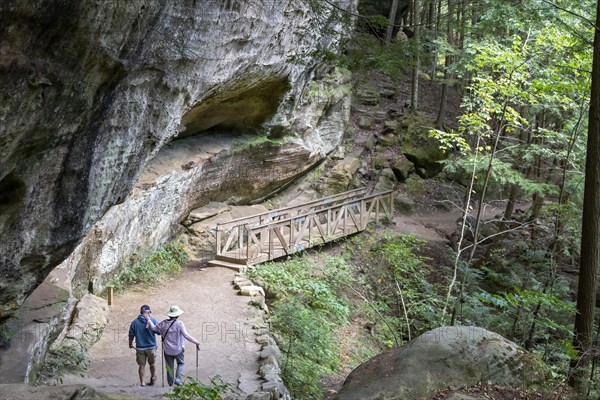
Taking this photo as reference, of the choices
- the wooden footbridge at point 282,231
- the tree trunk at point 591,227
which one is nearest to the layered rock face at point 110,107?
the wooden footbridge at point 282,231

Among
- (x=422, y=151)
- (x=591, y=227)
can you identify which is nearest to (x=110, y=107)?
(x=591, y=227)

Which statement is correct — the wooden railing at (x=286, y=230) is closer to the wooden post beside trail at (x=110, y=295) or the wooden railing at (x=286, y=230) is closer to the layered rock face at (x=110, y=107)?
the layered rock face at (x=110, y=107)

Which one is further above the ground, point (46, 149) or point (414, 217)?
point (46, 149)

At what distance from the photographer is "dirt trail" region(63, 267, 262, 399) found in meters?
7.78

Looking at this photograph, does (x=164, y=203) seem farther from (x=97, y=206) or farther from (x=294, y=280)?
(x=97, y=206)

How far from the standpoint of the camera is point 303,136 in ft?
59.4

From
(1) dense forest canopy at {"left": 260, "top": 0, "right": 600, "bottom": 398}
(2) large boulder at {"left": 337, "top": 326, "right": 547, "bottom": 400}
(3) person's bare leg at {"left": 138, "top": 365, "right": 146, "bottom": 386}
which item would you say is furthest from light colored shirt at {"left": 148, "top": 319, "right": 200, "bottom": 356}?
(1) dense forest canopy at {"left": 260, "top": 0, "right": 600, "bottom": 398}

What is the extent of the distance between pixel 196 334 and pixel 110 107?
480cm

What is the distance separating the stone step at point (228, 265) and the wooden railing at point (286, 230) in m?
0.10

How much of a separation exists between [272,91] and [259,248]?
4185 millimetres

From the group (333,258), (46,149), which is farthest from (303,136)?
(46,149)

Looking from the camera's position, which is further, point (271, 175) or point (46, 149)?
point (271, 175)

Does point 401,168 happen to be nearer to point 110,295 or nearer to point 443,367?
point 110,295

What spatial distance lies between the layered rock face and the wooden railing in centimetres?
155
